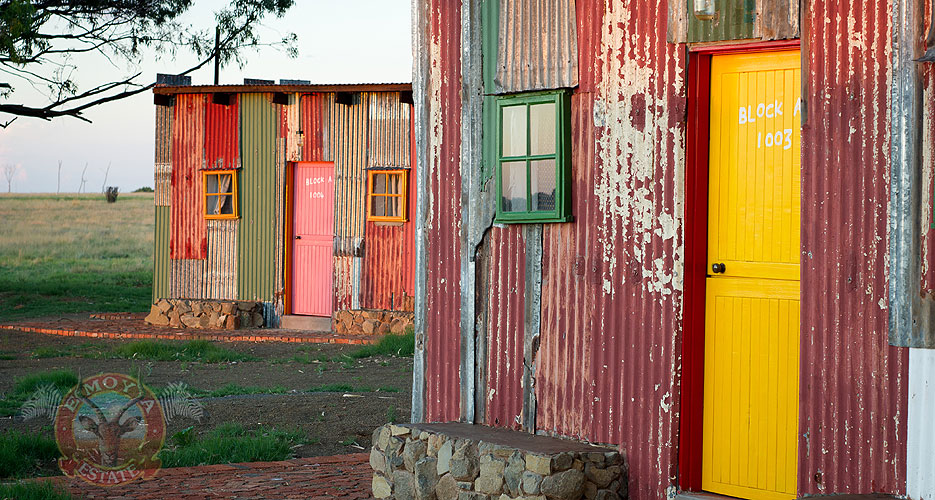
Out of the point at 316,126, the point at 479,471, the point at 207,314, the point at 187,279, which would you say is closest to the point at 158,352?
the point at 207,314

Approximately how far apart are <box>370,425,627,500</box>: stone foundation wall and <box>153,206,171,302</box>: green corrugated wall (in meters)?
13.9

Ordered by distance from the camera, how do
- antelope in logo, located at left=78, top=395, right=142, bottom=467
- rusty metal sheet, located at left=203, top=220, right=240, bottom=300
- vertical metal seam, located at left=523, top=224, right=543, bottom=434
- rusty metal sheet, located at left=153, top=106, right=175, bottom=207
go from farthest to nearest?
rusty metal sheet, located at left=153, top=106, right=175, bottom=207
rusty metal sheet, located at left=203, top=220, right=240, bottom=300
antelope in logo, located at left=78, top=395, right=142, bottom=467
vertical metal seam, located at left=523, top=224, right=543, bottom=434

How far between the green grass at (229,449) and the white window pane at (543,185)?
336 centimetres

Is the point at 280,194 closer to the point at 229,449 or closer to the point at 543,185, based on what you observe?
the point at 229,449

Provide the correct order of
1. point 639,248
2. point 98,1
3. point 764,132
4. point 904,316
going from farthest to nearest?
point 98,1
point 639,248
point 764,132
point 904,316

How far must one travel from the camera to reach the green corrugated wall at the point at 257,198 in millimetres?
19234

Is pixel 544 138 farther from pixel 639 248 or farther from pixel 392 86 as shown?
pixel 392 86

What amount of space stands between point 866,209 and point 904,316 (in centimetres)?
54

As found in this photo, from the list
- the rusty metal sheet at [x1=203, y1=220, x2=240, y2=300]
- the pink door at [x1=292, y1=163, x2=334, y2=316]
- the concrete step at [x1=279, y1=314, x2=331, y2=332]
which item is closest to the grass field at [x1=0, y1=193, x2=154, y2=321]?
the rusty metal sheet at [x1=203, y1=220, x2=240, y2=300]

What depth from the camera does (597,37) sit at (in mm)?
6711

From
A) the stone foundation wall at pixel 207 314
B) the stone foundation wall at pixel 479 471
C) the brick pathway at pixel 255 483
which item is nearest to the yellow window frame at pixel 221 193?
the stone foundation wall at pixel 207 314

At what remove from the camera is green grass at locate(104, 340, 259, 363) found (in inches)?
619

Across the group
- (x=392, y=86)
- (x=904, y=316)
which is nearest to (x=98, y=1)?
(x=392, y=86)

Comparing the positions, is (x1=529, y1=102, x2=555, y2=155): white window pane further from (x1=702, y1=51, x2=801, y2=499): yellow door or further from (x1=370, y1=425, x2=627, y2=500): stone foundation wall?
(x1=370, y1=425, x2=627, y2=500): stone foundation wall
